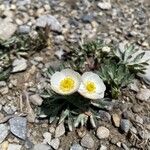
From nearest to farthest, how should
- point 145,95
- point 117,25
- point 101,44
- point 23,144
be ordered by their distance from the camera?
point 23,144 < point 145,95 < point 101,44 < point 117,25

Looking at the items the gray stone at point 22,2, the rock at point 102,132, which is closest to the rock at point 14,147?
the rock at point 102,132

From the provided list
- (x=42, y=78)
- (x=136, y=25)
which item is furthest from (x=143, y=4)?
(x=42, y=78)

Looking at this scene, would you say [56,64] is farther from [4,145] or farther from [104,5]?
[104,5]

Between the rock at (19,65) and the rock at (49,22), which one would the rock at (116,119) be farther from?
the rock at (49,22)

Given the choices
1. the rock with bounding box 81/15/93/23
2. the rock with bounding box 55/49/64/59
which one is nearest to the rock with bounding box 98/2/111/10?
the rock with bounding box 81/15/93/23

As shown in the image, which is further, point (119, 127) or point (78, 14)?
point (78, 14)

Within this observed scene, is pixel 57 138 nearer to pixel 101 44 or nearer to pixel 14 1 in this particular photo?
pixel 101 44
